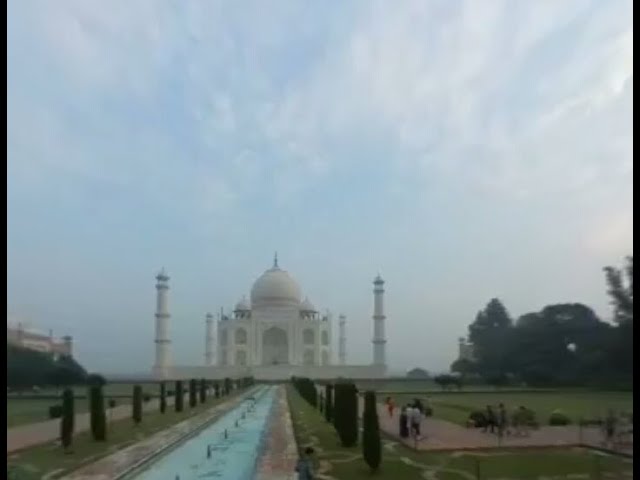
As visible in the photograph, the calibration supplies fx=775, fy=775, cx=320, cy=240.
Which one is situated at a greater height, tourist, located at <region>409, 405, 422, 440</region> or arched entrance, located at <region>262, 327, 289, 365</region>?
arched entrance, located at <region>262, 327, 289, 365</region>

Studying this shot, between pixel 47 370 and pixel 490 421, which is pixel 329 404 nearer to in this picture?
pixel 490 421

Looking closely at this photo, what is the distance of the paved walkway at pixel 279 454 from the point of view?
9.78m

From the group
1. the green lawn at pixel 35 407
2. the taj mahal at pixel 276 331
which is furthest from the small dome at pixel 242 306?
the green lawn at pixel 35 407

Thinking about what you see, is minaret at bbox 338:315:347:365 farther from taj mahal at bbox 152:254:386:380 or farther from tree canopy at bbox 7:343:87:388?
tree canopy at bbox 7:343:87:388

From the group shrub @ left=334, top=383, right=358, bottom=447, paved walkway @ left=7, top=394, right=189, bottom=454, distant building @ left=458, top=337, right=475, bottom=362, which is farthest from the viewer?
distant building @ left=458, top=337, right=475, bottom=362

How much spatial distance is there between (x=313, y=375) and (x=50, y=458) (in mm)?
45354

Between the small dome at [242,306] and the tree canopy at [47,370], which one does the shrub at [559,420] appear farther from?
the small dome at [242,306]

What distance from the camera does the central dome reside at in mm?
64438

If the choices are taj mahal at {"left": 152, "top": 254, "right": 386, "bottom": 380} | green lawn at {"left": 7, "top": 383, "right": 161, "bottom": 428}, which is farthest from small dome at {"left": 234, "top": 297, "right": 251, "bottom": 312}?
green lawn at {"left": 7, "top": 383, "right": 161, "bottom": 428}

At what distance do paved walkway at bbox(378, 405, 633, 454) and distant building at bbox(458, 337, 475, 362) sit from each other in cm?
2845

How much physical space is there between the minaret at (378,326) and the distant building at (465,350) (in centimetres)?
1370

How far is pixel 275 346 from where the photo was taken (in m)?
66.4

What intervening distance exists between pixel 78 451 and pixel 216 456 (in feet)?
7.88

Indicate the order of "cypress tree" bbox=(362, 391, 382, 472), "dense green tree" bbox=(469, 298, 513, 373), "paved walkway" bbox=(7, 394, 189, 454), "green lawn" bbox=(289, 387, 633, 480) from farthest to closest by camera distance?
"dense green tree" bbox=(469, 298, 513, 373)
"paved walkway" bbox=(7, 394, 189, 454)
"cypress tree" bbox=(362, 391, 382, 472)
"green lawn" bbox=(289, 387, 633, 480)
